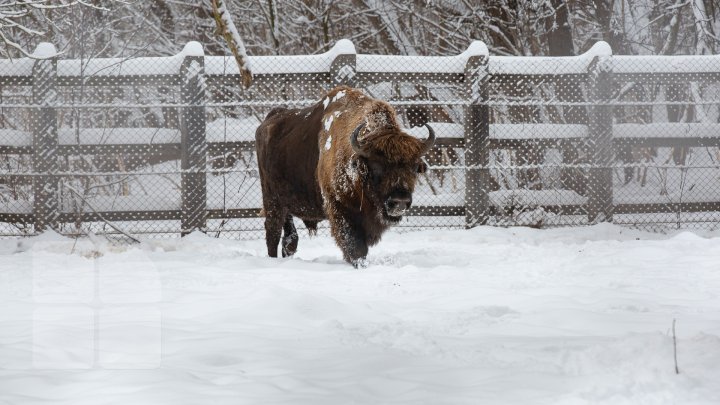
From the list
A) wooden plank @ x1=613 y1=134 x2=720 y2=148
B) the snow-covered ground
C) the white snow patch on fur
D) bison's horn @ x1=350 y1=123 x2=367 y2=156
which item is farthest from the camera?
wooden plank @ x1=613 y1=134 x2=720 y2=148

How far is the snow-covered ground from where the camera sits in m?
2.70

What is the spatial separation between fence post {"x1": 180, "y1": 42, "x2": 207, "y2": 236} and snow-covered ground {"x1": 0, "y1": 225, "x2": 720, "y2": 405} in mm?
2428

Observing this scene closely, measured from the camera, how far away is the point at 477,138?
9453 mm

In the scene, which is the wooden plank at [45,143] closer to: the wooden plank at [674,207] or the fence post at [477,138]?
the fence post at [477,138]

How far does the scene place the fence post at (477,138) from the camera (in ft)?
Answer: 30.9

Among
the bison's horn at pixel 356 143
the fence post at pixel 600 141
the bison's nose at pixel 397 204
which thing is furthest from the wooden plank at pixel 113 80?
the fence post at pixel 600 141

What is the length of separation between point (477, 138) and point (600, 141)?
5.10 ft

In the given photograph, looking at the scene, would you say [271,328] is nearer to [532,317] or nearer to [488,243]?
[532,317]

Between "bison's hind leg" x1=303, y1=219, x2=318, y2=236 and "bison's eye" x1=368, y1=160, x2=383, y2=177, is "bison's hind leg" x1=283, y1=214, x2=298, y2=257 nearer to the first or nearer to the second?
"bison's hind leg" x1=303, y1=219, x2=318, y2=236

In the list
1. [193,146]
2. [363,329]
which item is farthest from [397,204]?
[193,146]

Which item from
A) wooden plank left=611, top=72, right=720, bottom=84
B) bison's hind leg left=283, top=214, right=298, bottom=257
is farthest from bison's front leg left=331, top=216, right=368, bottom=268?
wooden plank left=611, top=72, right=720, bottom=84

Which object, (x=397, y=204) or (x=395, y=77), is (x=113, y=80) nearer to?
(x=395, y=77)

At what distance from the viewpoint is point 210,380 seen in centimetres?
283

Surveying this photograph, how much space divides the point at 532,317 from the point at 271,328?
132cm
